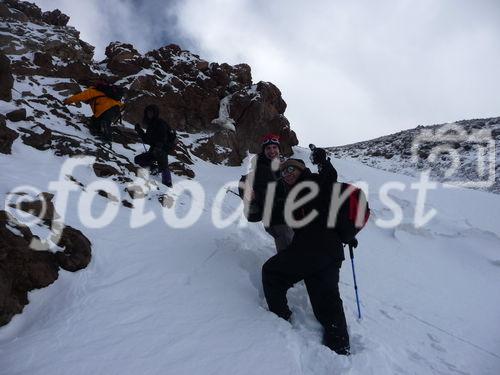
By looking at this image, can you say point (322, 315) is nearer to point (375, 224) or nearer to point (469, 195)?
point (375, 224)

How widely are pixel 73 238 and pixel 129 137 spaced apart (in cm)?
830

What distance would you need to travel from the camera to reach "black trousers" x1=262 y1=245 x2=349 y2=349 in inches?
171

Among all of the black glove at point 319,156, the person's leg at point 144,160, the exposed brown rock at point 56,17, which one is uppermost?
the exposed brown rock at point 56,17

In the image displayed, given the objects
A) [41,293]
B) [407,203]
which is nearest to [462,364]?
[41,293]

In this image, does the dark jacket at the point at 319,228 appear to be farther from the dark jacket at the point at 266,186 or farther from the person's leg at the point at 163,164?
the person's leg at the point at 163,164

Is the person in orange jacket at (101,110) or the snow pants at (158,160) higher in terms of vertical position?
the person in orange jacket at (101,110)

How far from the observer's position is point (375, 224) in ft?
33.7

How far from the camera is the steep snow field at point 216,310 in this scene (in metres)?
3.29

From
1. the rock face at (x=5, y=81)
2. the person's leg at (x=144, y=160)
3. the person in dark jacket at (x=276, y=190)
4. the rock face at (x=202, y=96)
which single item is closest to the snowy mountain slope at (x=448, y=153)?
the rock face at (x=202, y=96)

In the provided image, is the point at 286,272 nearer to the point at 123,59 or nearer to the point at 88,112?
the point at 88,112

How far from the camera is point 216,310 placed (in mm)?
4254

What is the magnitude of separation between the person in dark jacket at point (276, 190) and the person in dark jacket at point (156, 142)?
458 cm

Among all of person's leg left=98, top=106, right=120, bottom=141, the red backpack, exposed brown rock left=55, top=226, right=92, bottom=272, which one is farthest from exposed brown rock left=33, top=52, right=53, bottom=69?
the red backpack

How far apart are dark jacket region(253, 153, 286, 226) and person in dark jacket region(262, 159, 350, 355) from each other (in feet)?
2.80
